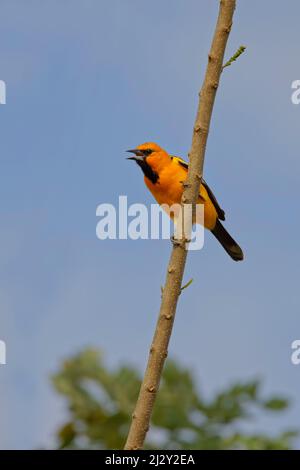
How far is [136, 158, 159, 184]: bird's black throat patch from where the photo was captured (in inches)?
241

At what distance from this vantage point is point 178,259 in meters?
3.24

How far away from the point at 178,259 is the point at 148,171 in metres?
3.00

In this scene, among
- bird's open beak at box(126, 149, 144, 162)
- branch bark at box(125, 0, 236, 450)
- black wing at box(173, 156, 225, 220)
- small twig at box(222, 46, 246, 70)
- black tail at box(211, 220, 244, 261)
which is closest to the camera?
branch bark at box(125, 0, 236, 450)

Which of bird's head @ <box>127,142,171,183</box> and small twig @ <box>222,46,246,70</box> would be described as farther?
bird's head @ <box>127,142,171,183</box>

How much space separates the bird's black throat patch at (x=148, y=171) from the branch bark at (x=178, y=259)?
9.04 ft

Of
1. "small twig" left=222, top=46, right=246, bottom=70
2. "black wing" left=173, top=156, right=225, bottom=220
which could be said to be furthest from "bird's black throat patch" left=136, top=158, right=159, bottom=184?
"small twig" left=222, top=46, right=246, bottom=70

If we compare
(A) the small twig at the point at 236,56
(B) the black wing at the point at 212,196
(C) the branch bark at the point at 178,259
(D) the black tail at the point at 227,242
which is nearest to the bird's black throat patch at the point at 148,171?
(B) the black wing at the point at 212,196

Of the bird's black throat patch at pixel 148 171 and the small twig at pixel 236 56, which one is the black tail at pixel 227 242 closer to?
the bird's black throat patch at pixel 148 171

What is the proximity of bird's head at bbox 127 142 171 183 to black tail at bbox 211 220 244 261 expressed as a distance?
1.16 meters

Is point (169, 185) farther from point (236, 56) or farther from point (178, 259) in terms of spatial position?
point (178, 259)

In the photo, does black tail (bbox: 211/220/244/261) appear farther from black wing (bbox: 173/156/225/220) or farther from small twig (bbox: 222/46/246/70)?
small twig (bbox: 222/46/246/70)
